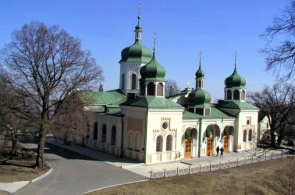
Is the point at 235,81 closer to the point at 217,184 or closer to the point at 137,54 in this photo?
the point at 137,54

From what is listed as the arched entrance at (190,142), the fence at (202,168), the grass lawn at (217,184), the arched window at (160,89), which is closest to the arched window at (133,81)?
the arched window at (160,89)

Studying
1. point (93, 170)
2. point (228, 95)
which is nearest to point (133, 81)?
point (228, 95)

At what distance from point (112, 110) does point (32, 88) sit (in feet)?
38.4

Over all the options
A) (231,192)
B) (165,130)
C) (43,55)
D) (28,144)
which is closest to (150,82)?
(165,130)

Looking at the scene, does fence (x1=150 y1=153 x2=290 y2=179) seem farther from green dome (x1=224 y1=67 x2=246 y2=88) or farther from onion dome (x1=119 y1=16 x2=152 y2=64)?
onion dome (x1=119 y1=16 x2=152 y2=64)

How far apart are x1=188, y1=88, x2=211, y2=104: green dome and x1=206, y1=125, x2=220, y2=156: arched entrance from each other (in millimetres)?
2748

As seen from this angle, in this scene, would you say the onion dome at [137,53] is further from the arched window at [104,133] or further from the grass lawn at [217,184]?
the grass lawn at [217,184]

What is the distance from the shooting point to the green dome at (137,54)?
119ft

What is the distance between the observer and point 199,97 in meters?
33.1

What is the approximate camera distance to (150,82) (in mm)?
28703

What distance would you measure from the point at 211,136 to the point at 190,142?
10.4ft

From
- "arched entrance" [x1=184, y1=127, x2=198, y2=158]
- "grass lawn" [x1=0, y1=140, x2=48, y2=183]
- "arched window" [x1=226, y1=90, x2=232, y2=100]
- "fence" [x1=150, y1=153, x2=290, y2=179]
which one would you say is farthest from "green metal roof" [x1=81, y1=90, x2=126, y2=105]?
"fence" [x1=150, y1=153, x2=290, y2=179]

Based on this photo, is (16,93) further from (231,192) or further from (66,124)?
(231,192)

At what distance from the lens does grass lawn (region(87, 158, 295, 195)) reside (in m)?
19.3
